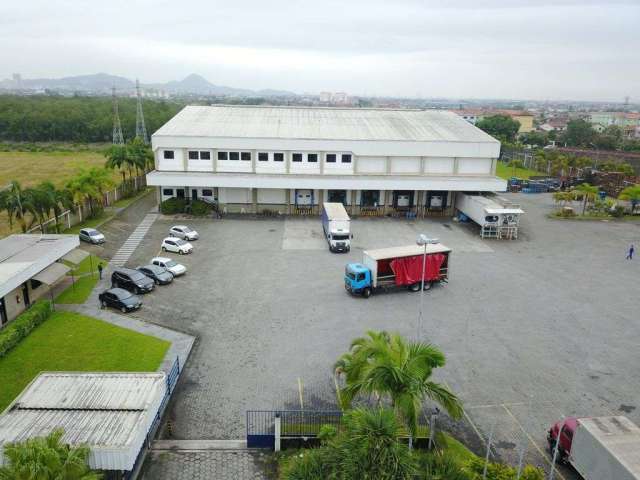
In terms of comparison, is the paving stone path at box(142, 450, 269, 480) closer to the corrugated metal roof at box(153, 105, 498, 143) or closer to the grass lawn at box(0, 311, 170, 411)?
the grass lawn at box(0, 311, 170, 411)

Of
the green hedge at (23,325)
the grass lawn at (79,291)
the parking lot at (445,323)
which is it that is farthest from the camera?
the grass lawn at (79,291)

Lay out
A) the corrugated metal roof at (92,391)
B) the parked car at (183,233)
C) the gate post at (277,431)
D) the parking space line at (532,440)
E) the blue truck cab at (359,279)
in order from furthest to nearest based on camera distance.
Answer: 1. the parked car at (183,233)
2. the blue truck cab at (359,279)
3. the gate post at (277,431)
4. the parking space line at (532,440)
5. the corrugated metal roof at (92,391)

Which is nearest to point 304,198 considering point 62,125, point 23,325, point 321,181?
point 321,181

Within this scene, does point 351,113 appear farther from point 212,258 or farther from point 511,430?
point 511,430

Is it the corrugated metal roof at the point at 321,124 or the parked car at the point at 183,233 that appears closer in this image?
the parked car at the point at 183,233

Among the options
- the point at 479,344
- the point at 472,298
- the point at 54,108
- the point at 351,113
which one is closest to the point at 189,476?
the point at 479,344

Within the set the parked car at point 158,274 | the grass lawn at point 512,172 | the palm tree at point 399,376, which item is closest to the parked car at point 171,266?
the parked car at point 158,274

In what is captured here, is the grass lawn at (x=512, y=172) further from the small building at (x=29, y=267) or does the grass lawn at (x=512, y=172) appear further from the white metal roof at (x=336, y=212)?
the small building at (x=29, y=267)
